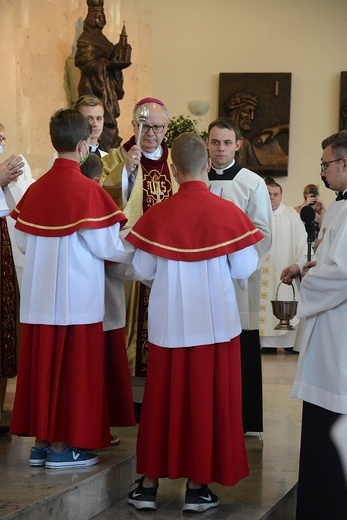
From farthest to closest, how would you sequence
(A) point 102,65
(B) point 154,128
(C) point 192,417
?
(A) point 102,65 → (B) point 154,128 → (C) point 192,417

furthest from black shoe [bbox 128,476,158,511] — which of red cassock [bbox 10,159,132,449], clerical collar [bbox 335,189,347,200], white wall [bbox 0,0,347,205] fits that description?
white wall [bbox 0,0,347,205]

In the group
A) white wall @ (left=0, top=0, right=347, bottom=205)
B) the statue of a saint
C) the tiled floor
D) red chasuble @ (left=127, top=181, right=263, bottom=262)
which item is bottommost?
the tiled floor

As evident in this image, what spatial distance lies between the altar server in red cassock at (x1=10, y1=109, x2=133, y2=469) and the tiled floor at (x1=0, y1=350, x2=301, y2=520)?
0.18 meters

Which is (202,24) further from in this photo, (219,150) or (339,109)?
(219,150)

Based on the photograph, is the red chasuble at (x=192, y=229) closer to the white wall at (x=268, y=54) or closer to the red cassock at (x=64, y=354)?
the red cassock at (x=64, y=354)

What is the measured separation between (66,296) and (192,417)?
2.62 feet

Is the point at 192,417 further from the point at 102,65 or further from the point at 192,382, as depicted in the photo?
the point at 102,65

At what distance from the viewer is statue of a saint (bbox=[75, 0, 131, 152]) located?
870cm

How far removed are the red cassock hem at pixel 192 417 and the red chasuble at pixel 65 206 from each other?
25.9 inches

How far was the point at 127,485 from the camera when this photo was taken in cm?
425

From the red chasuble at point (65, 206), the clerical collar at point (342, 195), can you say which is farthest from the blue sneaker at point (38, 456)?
the clerical collar at point (342, 195)

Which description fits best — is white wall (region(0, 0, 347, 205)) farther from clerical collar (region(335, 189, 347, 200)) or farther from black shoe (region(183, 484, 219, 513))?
black shoe (region(183, 484, 219, 513))

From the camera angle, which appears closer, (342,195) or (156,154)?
(342,195)

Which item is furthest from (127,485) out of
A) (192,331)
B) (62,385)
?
(192,331)
